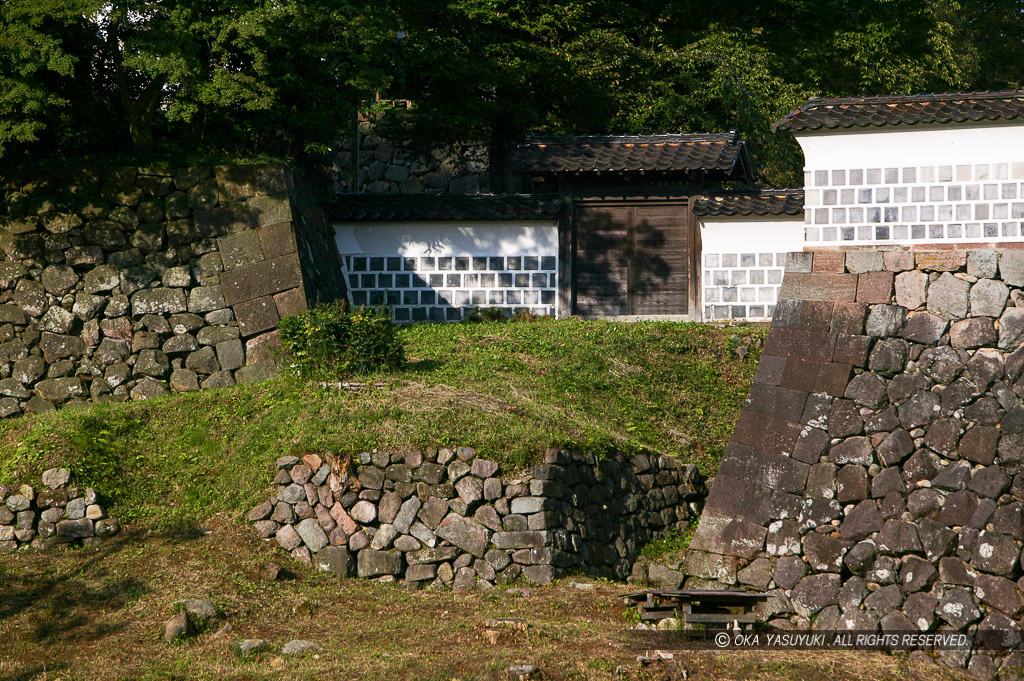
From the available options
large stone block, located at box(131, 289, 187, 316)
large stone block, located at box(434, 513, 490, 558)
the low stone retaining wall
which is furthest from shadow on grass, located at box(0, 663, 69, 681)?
large stone block, located at box(131, 289, 187, 316)

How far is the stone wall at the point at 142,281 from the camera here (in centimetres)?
1686

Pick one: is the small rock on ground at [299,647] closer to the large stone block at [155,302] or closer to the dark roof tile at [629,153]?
the large stone block at [155,302]

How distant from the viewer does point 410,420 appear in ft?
46.4

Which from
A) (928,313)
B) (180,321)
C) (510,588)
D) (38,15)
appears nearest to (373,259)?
(180,321)

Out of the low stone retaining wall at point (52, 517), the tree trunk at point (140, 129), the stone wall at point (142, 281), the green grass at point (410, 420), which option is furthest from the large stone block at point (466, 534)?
the tree trunk at point (140, 129)

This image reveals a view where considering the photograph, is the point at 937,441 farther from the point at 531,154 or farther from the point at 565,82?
the point at 565,82

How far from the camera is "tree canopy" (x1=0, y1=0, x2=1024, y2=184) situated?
16.6 m

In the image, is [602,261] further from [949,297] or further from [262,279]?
[949,297]

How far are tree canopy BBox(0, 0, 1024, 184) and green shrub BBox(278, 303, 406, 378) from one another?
12.9 ft

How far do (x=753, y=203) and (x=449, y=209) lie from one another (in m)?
5.92

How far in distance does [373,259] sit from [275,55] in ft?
16.1

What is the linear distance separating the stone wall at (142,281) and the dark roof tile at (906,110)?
323 inches

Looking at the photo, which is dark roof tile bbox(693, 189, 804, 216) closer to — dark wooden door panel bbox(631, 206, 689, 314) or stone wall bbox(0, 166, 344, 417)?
dark wooden door panel bbox(631, 206, 689, 314)

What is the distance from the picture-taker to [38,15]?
51.4 ft
